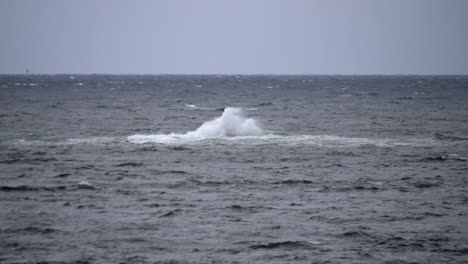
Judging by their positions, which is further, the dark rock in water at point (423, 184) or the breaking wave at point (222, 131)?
the breaking wave at point (222, 131)

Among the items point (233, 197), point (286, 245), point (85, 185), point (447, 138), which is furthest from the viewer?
point (447, 138)

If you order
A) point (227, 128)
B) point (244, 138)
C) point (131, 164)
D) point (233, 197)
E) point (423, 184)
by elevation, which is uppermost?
point (227, 128)

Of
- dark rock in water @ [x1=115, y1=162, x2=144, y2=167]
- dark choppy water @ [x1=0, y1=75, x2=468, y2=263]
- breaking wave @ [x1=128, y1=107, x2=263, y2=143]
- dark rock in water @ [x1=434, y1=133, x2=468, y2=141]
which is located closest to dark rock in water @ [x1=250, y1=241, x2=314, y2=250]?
dark choppy water @ [x1=0, y1=75, x2=468, y2=263]

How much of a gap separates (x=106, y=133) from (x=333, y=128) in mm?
24862

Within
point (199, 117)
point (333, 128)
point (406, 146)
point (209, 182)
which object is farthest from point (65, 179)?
point (199, 117)

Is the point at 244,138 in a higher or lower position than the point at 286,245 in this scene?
higher

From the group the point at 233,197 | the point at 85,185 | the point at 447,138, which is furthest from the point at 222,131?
the point at 233,197

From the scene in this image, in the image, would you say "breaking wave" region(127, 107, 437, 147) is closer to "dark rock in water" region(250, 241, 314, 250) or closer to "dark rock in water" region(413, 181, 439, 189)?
"dark rock in water" region(413, 181, 439, 189)

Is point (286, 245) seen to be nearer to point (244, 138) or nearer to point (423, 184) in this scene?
point (423, 184)

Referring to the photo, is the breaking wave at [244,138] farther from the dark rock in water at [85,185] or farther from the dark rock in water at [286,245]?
the dark rock in water at [286,245]

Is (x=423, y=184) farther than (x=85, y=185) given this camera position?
Yes

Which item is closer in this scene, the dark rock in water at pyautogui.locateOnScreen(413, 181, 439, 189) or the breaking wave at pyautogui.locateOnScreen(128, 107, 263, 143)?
the dark rock in water at pyautogui.locateOnScreen(413, 181, 439, 189)

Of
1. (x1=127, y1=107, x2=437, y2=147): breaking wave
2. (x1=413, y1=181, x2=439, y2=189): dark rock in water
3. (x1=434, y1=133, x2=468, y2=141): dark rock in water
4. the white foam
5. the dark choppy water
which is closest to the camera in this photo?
the dark choppy water

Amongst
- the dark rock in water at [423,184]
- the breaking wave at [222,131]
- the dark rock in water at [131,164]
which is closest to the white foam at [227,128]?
the breaking wave at [222,131]
